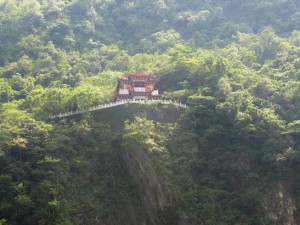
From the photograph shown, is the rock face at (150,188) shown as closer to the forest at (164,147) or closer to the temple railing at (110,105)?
the forest at (164,147)

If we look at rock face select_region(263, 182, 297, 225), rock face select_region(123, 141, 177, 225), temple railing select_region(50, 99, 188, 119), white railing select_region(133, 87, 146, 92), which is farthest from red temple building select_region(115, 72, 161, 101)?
rock face select_region(263, 182, 297, 225)

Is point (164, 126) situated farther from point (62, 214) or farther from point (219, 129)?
point (62, 214)

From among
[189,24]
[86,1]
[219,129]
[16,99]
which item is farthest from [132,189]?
[86,1]

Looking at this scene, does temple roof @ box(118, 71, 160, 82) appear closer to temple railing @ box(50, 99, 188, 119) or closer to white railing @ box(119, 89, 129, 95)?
white railing @ box(119, 89, 129, 95)

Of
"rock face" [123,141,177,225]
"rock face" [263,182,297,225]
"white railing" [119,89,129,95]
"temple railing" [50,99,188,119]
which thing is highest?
Answer: "white railing" [119,89,129,95]

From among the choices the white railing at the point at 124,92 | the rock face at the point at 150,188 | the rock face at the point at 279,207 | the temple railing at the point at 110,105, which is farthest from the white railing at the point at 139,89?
the rock face at the point at 279,207
